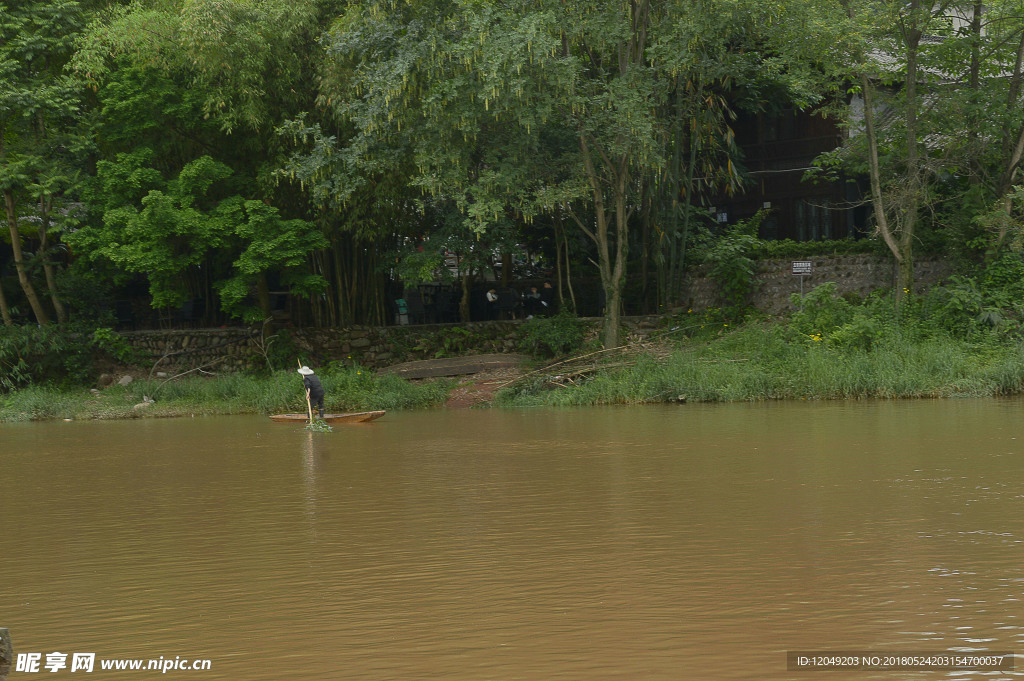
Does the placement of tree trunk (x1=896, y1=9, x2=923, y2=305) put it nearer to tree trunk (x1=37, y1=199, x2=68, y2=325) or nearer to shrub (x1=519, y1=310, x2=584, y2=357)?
shrub (x1=519, y1=310, x2=584, y2=357)

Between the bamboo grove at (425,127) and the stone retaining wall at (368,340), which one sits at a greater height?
the bamboo grove at (425,127)

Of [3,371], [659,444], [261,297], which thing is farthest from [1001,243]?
[3,371]

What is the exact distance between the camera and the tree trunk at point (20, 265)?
88.8 ft

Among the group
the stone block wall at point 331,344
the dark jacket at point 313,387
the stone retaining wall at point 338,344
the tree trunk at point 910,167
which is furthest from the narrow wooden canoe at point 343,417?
the tree trunk at point 910,167

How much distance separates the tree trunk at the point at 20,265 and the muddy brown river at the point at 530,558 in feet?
47.7

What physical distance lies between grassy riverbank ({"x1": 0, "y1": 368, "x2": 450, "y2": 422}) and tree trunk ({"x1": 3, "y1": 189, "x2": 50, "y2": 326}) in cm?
284

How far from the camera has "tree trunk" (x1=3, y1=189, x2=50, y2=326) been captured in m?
27.1

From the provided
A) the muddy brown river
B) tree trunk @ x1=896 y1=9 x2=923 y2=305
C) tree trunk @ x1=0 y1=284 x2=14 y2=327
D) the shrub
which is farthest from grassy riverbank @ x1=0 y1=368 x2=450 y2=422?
tree trunk @ x1=896 y1=9 x2=923 y2=305

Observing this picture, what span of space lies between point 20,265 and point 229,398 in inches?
293

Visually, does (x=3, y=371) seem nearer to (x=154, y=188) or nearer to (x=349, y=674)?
(x=154, y=188)

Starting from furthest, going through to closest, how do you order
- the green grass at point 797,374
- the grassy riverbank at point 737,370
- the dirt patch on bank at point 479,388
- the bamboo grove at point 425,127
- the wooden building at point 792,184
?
the wooden building at point 792,184 < the dirt patch on bank at point 479,388 < the bamboo grove at point 425,127 < the grassy riverbank at point 737,370 < the green grass at point 797,374

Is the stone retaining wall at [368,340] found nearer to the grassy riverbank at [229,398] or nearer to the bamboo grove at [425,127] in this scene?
the bamboo grove at [425,127]

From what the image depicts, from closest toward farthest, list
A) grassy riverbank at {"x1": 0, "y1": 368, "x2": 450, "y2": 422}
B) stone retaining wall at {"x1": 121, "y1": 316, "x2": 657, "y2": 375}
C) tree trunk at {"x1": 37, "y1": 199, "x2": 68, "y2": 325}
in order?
grassy riverbank at {"x1": 0, "y1": 368, "x2": 450, "y2": 422}
tree trunk at {"x1": 37, "y1": 199, "x2": 68, "y2": 325}
stone retaining wall at {"x1": 121, "y1": 316, "x2": 657, "y2": 375}

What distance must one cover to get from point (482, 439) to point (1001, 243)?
46.2ft
